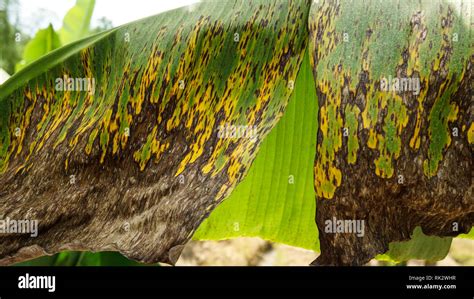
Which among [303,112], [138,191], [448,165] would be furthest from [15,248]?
[448,165]

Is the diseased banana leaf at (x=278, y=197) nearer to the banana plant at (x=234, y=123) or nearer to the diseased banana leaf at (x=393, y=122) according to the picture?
the banana plant at (x=234, y=123)

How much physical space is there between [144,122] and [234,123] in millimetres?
180

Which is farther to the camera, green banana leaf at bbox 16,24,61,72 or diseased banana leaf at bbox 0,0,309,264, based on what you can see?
green banana leaf at bbox 16,24,61,72

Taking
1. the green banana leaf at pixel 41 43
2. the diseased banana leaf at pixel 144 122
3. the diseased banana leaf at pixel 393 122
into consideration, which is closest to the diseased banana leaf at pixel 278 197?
the diseased banana leaf at pixel 144 122

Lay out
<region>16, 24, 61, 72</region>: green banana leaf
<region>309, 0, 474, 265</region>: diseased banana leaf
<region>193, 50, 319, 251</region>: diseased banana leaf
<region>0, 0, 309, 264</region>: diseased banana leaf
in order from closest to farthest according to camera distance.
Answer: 1. <region>309, 0, 474, 265</region>: diseased banana leaf
2. <region>0, 0, 309, 264</region>: diseased banana leaf
3. <region>193, 50, 319, 251</region>: diseased banana leaf
4. <region>16, 24, 61, 72</region>: green banana leaf

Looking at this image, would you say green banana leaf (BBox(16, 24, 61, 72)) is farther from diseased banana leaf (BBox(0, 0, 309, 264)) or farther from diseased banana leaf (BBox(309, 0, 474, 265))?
diseased banana leaf (BBox(309, 0, 474, 265))

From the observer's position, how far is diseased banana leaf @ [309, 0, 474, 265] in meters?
1.01

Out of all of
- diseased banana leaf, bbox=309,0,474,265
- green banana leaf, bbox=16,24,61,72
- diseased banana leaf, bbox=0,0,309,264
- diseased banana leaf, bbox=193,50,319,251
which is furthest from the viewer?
green banana leaf, bbox=16,24,61,72

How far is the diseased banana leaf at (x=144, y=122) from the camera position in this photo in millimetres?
1141

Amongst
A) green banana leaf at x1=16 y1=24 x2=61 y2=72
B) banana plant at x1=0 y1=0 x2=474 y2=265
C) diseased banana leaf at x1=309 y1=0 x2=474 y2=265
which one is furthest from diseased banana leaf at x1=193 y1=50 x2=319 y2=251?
green banana leaf at x1=16 y1=24 x2=61 y2=72

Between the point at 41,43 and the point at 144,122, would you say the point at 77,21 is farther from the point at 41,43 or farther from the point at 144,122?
the point at 144,122

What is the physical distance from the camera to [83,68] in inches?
50.3

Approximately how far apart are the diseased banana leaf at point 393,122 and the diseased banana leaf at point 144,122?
0.14m
